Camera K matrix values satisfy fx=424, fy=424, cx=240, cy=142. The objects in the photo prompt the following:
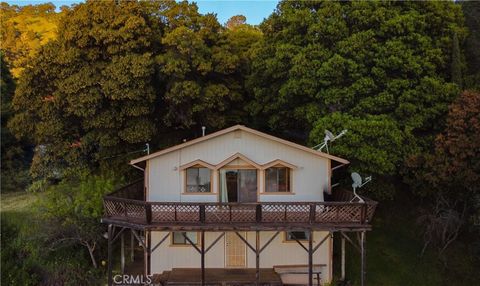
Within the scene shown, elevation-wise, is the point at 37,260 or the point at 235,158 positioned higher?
the point at 235,158

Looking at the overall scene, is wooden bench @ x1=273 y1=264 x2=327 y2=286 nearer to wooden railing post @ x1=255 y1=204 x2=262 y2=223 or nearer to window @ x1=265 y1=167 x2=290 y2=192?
window @ x1=265 y1=167 x2=290 y2=192

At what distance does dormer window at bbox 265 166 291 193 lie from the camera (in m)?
17.0

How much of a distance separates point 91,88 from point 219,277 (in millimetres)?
10649

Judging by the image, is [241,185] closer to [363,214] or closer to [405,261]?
[363,214]

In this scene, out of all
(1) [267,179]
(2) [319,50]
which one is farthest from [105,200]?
(2) [319,50]

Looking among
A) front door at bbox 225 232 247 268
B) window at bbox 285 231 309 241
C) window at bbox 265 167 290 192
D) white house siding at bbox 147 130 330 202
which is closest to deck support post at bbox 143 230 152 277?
white house siding at bbox 147 130 330 202

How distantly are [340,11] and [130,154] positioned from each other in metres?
12.5

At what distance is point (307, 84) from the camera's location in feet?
65.0

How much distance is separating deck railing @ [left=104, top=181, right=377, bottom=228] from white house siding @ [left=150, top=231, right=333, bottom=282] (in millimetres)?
2302

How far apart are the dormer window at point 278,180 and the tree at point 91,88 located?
6768 mm

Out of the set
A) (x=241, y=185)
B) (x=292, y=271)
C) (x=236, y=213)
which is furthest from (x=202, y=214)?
(x=292, y=271)

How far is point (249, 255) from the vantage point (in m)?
17.1

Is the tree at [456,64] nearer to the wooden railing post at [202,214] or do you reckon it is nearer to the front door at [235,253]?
the front door at [235,253]

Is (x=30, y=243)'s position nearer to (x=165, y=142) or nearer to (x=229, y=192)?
(x=165, y=142)
